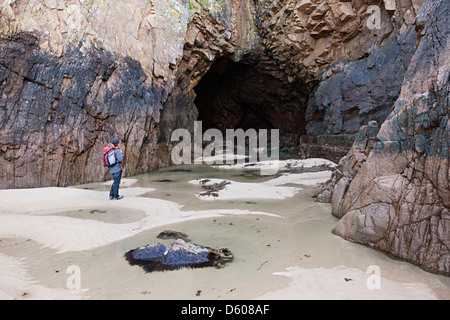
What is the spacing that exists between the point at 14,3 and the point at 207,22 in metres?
9.83

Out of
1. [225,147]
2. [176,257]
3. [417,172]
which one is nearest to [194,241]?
[176,257]

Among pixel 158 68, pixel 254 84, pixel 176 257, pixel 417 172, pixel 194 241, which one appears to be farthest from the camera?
pixel 254 84

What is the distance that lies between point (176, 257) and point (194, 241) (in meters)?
0.81

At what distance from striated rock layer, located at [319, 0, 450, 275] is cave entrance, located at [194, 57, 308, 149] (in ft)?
55.7

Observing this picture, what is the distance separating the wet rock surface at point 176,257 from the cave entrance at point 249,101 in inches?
715

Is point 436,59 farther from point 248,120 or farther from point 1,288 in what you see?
point 248,120

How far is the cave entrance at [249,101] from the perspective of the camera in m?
22.3

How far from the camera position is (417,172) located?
12.3 ft

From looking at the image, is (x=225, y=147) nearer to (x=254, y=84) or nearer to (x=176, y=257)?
(x=254, y=84)

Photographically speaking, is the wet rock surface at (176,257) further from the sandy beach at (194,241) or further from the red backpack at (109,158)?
the red backpack at (109,158)

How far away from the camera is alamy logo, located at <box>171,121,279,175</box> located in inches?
703

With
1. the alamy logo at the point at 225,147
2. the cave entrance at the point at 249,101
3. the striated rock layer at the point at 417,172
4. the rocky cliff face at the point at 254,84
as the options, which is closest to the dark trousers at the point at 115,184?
the rocky cliff face at the point at 254,84

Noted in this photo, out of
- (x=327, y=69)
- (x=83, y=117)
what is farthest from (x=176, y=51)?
(x=327, y=69)

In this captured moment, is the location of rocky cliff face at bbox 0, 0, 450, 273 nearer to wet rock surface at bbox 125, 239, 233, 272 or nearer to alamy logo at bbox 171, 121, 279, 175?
alamy logo at bbox 171, 121, 279, 175
